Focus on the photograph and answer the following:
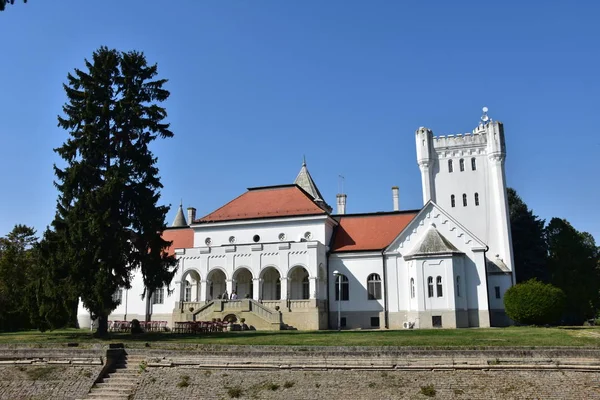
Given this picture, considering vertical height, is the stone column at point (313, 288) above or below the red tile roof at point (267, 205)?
below

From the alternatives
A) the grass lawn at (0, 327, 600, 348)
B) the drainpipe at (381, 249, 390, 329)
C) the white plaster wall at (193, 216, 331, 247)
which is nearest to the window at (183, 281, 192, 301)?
the white plaster wall at (193, 216, 331, 247)

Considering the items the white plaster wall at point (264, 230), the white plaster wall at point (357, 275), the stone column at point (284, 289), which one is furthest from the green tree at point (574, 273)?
the stone column at point (284, 289)

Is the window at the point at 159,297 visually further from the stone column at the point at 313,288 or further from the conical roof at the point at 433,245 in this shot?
the conical roof at the point at 433,245

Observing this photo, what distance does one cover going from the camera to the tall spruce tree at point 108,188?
90.7 feet

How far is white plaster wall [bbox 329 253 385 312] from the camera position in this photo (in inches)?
1713

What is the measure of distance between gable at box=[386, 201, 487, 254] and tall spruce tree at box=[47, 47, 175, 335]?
19639mm

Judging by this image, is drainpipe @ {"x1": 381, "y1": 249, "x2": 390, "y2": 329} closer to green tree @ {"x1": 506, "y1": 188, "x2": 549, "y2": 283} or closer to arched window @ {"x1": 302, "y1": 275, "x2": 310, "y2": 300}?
arched window @ {"x1": 302, "y1": 275, "x2": 310, "y2": 300}

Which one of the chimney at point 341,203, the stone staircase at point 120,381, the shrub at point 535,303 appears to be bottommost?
the stone staircase at point 120,381

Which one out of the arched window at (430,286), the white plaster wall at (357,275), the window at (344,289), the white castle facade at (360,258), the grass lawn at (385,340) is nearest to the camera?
the grass lawn at (385,340)

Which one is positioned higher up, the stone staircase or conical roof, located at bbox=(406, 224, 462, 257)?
conical roof, located at bbox=(406, 224, 462, 257)

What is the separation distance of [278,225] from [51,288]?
22348 mm

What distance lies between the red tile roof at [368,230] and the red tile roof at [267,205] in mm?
3432

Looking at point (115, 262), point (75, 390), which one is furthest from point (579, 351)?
point (115, 262)

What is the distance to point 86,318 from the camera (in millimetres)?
51438
